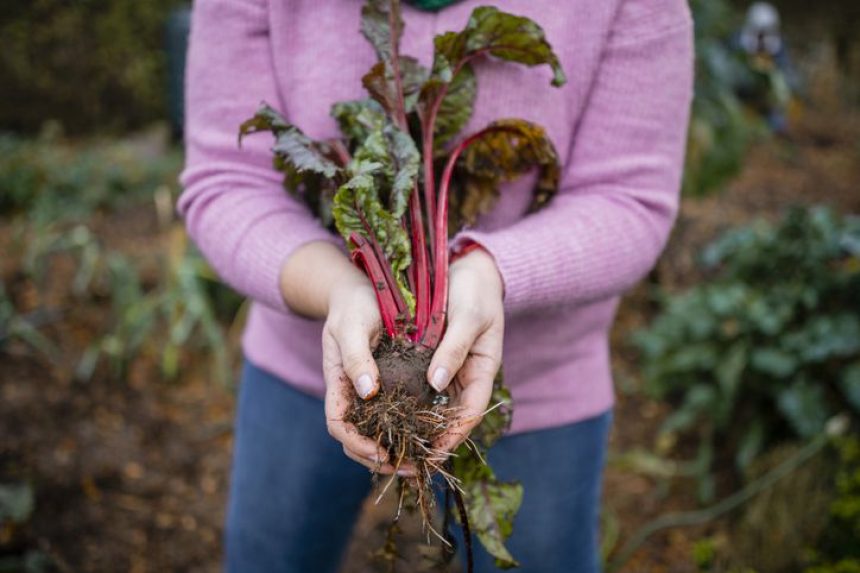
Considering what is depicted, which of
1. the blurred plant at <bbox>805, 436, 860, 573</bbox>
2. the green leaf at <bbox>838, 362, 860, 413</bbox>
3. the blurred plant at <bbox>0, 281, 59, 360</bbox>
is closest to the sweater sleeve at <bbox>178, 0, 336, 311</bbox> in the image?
the blurred plant at <bbox>805, 436, 860, 573</bbox>

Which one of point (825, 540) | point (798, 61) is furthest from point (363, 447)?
point (798, 61)

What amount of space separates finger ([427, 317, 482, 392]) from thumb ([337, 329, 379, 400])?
8 centimetres

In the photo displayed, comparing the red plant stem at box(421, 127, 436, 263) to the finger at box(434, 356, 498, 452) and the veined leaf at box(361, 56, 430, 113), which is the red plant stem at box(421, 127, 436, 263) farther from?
the finger at box(434, 356, 498, 452)

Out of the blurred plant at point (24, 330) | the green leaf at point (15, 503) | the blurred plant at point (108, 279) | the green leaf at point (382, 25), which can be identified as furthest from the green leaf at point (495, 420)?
the blurred plant at point (24, 330)

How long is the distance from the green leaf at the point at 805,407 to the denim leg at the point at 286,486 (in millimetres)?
1960

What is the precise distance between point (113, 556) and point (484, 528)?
1.98m

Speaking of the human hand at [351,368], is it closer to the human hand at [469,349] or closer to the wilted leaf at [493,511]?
the human hand at [469,349]

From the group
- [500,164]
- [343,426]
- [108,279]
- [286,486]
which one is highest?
[500,164]

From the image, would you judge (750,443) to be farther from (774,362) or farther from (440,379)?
(440,379)

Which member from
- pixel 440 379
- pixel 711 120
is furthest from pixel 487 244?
pixel 711 120

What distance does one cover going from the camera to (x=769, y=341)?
2980mm

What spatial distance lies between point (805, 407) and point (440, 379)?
7.62ft

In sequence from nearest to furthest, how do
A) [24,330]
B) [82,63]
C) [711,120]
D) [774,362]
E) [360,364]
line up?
[360,364] < [774,362] < [24,330] < [711,120] < [82,63]

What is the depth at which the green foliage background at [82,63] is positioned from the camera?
276 inches
